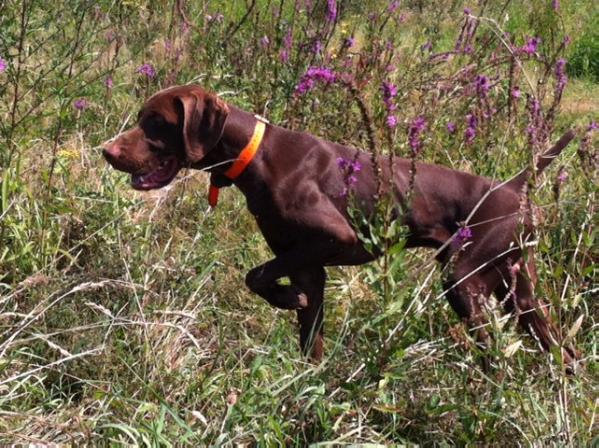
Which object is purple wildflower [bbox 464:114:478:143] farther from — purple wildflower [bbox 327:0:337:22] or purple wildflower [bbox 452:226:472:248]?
purple wildflower [bbox 452:226:472:248]

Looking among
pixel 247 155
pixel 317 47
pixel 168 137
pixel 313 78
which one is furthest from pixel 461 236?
pixel 317 47

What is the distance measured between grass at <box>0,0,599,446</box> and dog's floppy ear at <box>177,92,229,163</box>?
17.4 inches

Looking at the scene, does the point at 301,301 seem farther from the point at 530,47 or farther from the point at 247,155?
the point at 530,47

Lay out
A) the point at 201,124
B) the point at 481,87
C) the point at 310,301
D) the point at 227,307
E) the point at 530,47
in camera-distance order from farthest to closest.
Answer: the point at 530,47, the point at 481,87, the point at 227,307, the point at 310,301, the point at 201,124

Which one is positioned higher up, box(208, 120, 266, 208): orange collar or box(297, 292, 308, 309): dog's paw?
box(208, 120, 266, 208): orange collar

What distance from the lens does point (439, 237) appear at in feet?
12.1

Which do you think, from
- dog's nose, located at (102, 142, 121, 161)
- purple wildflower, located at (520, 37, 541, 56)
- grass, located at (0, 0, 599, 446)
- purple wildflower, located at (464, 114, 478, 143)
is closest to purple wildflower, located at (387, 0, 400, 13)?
grass, located at (0, 0, 599, 446)

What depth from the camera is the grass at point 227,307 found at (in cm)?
282

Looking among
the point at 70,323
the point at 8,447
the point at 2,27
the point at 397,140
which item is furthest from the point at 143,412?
the point at 397,140

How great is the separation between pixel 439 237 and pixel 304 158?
1.95 ft

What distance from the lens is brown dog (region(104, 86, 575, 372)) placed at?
11.5 ft

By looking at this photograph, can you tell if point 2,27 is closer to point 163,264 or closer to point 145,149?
point 145,149

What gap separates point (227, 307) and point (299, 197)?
0.65 metres

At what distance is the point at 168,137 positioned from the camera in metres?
3.58
